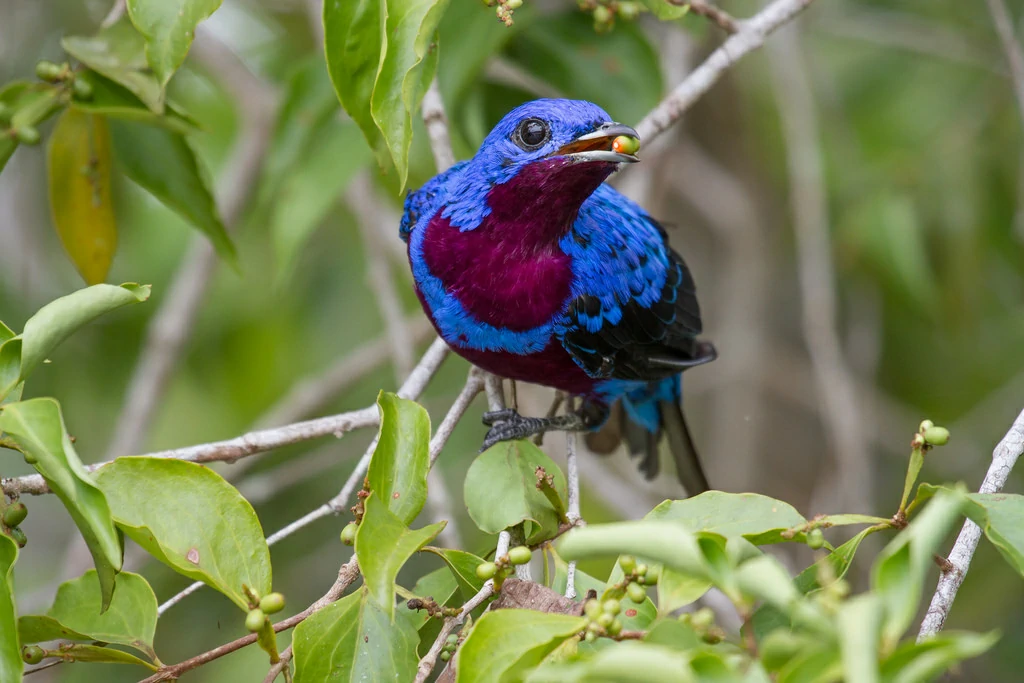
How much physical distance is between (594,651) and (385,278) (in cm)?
310

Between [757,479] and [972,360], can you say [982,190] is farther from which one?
[757,479]

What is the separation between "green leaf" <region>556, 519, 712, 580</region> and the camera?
1.34 m

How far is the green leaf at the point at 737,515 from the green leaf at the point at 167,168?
6.55ft

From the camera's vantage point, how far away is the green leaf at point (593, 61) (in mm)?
3922

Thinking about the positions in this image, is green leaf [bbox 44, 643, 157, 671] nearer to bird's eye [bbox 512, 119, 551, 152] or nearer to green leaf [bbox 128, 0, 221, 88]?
green leaf [bbox 128, 0, 221, 88]

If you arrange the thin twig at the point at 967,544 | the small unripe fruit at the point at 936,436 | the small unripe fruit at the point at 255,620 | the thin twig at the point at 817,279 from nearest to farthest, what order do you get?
1. the small unripe fruit at the point at 255,620
2. the small unripe fruit at the point at 936,436
3. the thin twig at the point at 967,544
4. the thin twig at the point at 817,279

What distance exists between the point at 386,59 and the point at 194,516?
105 centimetres

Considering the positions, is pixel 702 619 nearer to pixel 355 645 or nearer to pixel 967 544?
pixel 355 645

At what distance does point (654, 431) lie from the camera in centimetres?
455

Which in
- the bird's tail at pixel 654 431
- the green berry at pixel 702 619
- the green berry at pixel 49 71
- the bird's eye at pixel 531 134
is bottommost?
the bird's tail at pixel 654 431

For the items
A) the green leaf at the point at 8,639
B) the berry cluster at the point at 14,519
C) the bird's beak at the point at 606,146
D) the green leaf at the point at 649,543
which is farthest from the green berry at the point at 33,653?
the bird's beak at the point at 606,146

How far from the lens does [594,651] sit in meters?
1.82

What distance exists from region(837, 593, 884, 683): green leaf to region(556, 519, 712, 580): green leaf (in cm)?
21

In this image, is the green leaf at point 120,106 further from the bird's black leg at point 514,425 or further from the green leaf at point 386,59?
the bird's black leg at point 514,425
